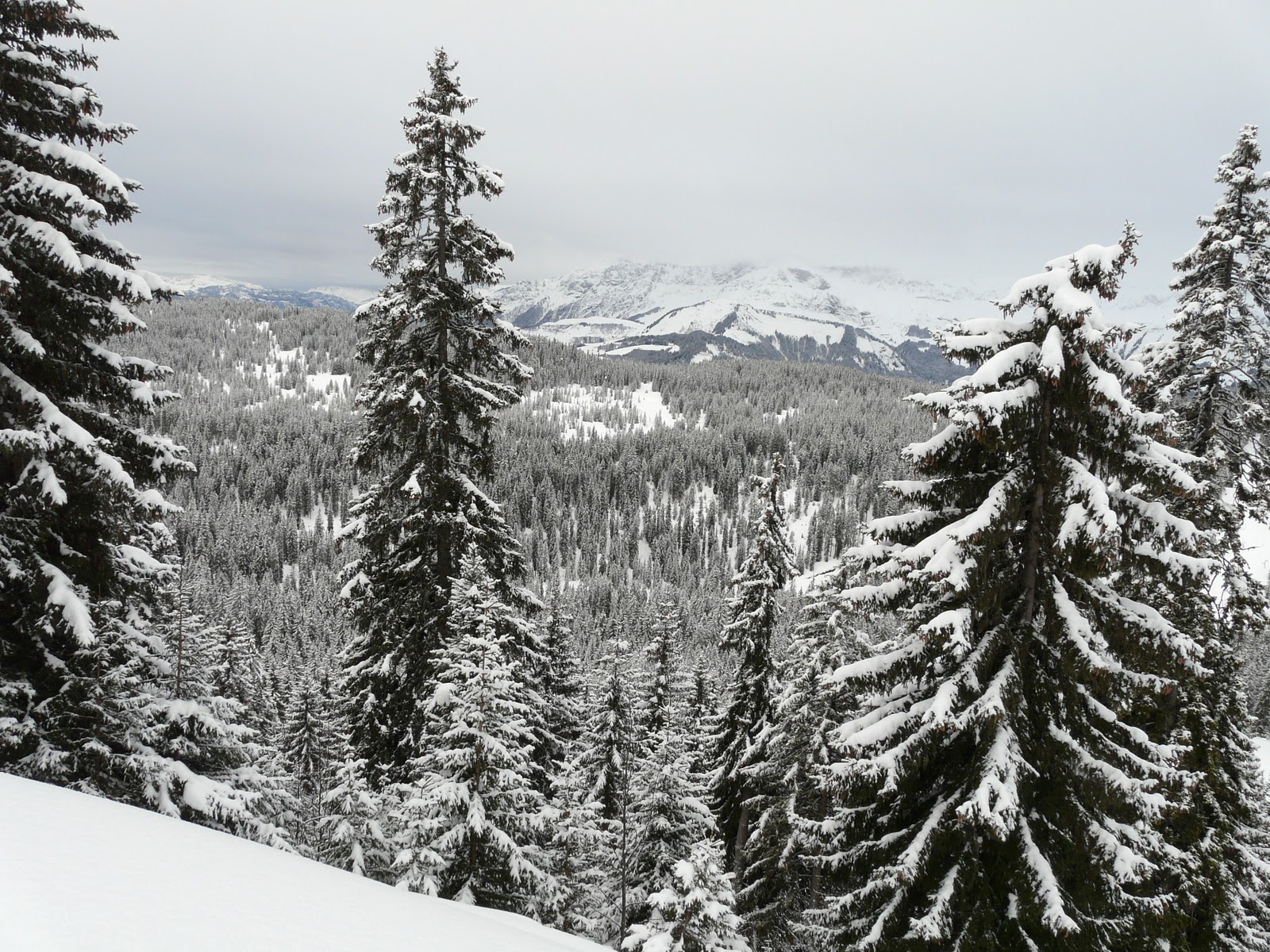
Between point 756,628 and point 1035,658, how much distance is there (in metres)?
11.7

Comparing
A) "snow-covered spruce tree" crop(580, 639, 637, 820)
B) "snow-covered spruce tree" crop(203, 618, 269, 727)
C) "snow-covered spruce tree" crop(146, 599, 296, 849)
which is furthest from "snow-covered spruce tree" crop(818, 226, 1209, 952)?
"snow-covered spruce tree" crop(203, 618, 269, 727)

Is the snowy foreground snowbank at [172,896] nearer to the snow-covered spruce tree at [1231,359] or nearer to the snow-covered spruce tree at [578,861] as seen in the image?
the snow-covered spruce tree at [578,861]

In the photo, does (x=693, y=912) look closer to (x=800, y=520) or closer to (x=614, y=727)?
(x=614, y=727)

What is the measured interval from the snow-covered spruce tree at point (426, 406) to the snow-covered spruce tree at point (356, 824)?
2.32 meters

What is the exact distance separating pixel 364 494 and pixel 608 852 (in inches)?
541

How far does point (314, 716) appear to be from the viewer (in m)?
31.6

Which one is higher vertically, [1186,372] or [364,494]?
[1186,372]

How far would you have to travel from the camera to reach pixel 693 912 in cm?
1087

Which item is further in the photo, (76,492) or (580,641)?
(580,641)

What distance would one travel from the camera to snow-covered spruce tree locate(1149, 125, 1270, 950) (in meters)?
A: 11.8

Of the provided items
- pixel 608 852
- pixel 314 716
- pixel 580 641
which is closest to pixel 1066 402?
pixel 608 852

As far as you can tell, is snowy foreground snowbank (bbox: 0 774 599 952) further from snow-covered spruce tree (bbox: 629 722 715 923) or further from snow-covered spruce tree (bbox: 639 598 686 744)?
snow-covered spruce tree (bbox: 639 598 686 744)

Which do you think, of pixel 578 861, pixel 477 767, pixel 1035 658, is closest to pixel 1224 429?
pixel 1035 658

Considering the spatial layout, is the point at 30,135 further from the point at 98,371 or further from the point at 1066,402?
the point at 1066,402
